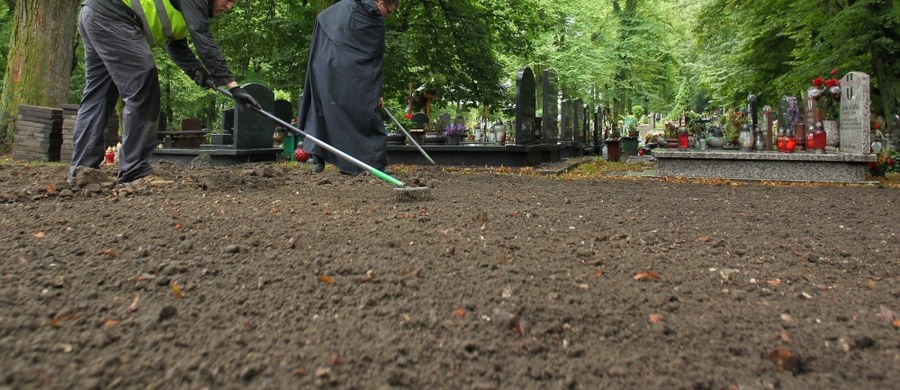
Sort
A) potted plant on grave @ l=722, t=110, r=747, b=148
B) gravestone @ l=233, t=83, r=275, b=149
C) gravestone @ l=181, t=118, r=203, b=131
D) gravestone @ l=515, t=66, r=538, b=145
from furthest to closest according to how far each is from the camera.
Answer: gravestone @ l=181, t=118, r=203, b=131, potted plant on grave @ l=722, t=110, r=747, b=148, gravestone @ l=515, t=66, r=538, b=145, gravestone @ l=233, t=83, r=275, b=149

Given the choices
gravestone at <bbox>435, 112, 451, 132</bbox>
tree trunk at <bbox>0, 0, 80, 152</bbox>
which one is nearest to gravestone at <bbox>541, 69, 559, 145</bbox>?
gravestone at <bbox>435, 112, 451, 132</bbox>

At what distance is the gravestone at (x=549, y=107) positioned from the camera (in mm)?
10875

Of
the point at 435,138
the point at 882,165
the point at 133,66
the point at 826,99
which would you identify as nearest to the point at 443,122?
the point at 435,138

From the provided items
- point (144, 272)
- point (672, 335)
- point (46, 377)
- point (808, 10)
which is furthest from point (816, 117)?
point (46, 377)

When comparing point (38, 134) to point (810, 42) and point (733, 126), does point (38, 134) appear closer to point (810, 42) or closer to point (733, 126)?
point (733, 126)

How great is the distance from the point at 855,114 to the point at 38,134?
38.1 feet

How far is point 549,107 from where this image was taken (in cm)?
1136

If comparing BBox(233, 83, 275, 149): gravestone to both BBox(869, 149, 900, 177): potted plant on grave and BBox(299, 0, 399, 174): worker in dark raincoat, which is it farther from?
BBox(869, 149, 900, 177): potted plant on grave

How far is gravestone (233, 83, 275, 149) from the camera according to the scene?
374 inches

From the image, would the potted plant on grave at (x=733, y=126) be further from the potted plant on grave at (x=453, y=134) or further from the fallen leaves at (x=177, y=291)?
the fallen leaves at (x=177, y=291)

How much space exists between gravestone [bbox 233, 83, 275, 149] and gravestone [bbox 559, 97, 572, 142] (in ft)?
20.0

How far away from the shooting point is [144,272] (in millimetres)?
2377

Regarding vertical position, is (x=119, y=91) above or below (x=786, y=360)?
above

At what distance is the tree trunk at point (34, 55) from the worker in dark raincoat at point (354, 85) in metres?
6.88
